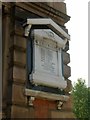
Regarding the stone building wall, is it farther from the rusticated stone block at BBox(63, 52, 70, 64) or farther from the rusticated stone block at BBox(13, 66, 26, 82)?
the rusticated stone block at BBox(63, 52, 70, 64)

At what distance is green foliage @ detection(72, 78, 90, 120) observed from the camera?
32188mm

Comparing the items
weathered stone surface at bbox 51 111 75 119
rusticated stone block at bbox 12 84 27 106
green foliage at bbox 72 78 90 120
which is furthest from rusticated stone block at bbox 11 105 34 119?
green foliage at bbox 72 78 90 120

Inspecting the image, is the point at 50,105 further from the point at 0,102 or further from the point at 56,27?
the point at 56,27

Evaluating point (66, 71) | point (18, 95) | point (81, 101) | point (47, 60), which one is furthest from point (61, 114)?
point (81, 101)

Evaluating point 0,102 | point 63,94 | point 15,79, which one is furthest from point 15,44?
point 63,94

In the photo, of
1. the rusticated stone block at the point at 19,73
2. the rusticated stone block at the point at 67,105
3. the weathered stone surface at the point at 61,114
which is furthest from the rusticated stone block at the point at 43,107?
the rusticated stone block at the point at 19,73

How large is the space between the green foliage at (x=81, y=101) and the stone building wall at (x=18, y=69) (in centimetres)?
2261

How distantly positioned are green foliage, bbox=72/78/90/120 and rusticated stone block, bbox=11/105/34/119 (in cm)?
2353

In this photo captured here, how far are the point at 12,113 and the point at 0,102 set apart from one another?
1.60 feet

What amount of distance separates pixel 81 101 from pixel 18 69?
2489cm

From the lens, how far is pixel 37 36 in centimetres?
938

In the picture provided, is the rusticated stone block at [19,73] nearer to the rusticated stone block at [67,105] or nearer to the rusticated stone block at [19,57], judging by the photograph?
the rusticated stone block at [19,57]

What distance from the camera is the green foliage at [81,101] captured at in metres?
32.2

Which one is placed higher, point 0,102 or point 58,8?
point 58,8
